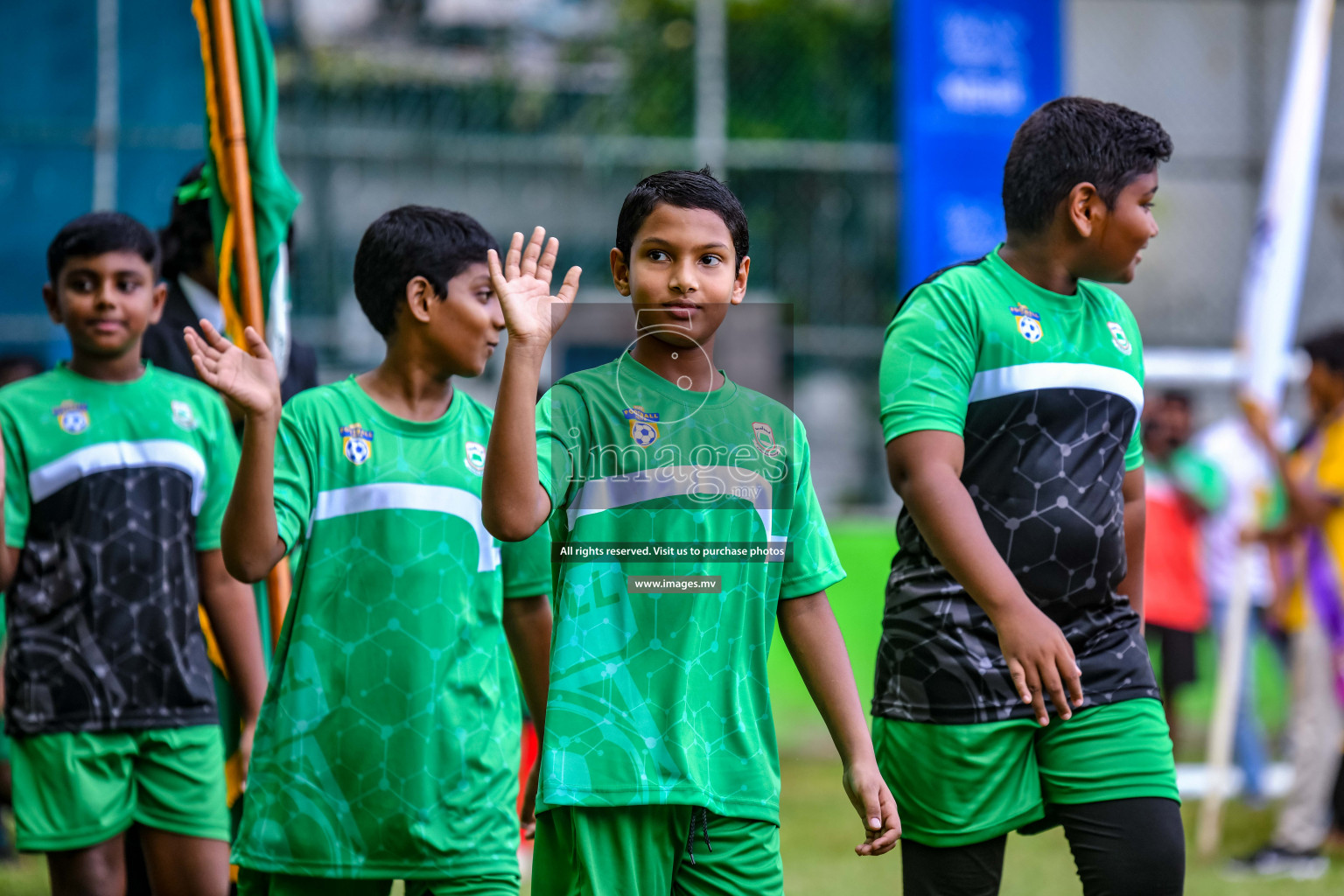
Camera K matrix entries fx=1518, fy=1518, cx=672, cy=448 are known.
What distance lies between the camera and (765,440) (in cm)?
255

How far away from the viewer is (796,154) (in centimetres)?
973

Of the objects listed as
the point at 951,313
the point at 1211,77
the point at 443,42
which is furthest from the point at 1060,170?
the point at 1211,77

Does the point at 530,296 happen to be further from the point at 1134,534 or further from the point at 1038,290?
the point at 1134,534

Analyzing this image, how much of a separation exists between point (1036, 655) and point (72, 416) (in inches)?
92.3

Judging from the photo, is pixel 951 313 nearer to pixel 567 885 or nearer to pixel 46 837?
pixel 567 885

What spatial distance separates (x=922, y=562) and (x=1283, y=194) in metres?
4.29

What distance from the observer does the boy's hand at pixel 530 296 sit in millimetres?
2223

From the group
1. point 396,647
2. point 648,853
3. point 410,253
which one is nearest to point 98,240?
point 410,253

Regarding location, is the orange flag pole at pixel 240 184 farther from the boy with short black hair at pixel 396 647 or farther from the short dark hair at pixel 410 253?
the boy with short black hair at pixel 396 647

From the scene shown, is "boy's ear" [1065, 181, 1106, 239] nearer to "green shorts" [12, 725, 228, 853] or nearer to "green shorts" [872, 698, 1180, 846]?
"green shorts" [872, 698, 1180, 846]

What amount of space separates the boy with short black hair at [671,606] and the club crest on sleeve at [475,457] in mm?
544

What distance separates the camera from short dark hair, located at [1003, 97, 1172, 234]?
119 inches

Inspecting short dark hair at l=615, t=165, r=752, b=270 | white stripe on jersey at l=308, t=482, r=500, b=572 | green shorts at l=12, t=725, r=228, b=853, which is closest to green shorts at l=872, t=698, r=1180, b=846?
white stripe on jersey at l=308, t=482, r=500, b=572

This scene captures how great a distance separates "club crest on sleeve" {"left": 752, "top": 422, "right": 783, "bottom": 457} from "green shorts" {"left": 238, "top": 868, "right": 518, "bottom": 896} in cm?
100
